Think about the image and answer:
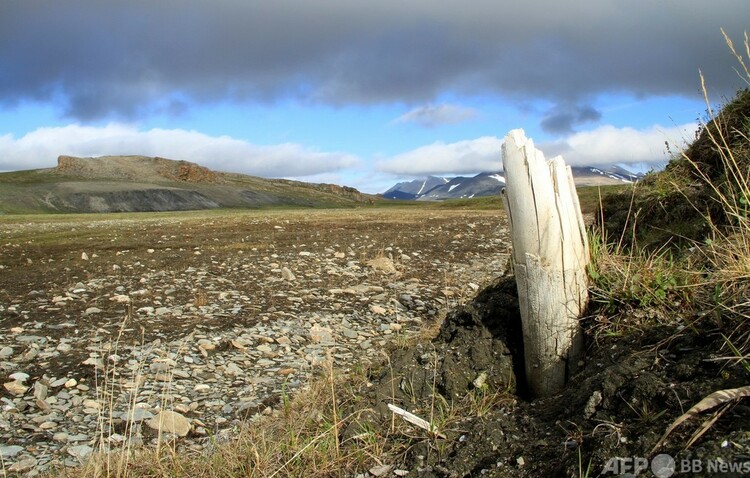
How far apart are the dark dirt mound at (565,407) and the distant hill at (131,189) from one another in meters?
104

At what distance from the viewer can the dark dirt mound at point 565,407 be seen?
10.9ft

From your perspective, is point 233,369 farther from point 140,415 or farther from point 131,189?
point 131,189

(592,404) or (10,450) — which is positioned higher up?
(592,404)

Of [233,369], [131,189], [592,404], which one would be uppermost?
[131,189]

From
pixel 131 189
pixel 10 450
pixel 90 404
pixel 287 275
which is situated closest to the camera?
pixel 10 450

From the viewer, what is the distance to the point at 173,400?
6512 millimetres

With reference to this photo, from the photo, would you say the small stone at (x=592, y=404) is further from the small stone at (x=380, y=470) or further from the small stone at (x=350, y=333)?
Answer: the small stone at (x=350, y=333)

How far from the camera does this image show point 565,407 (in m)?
4.15

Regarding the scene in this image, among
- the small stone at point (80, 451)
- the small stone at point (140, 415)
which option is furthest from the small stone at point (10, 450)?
the small stone at point (140, 415)

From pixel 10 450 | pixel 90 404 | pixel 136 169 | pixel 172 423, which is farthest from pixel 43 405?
pixel 136 169

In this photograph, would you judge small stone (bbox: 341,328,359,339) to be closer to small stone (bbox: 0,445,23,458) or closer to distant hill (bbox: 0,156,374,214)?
small stone (bbox: 0,445,23,458)

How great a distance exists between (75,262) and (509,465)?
15.2 metres

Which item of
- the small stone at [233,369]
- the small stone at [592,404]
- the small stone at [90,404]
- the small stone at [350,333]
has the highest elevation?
the small stone at [592,404]

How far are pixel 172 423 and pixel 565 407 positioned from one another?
405 cm
